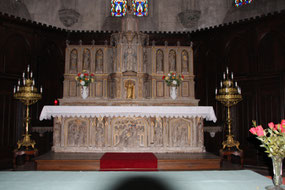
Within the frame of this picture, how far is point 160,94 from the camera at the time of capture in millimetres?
8938

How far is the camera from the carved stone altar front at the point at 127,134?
24.6 ft

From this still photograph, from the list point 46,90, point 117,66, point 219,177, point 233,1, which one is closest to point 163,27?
point 233,1

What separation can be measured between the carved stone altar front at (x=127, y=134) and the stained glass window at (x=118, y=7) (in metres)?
6.92

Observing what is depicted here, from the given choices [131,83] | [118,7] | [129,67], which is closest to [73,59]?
[129,67]

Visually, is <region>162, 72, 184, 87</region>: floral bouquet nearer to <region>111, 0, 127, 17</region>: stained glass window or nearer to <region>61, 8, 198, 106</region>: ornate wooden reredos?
<region>61, 8, 198, 106</region>: ornate wooden reredos

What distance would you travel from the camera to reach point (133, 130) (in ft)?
24.9

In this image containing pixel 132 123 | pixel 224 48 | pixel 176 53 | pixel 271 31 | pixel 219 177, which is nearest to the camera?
pixel 219 177

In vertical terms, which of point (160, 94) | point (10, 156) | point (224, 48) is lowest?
point (10, 156)

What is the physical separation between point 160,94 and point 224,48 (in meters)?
3.22

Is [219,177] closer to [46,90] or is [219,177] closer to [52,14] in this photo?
[46,90]

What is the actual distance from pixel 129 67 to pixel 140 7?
5354 millimetres

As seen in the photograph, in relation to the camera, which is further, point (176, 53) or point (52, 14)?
point (52, 14)

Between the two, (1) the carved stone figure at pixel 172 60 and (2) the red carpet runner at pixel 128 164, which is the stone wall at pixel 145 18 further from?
(2) the red carpet runner at pixel 128 164

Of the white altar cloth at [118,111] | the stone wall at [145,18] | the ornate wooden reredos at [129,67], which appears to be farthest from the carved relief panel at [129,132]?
the stone wall at [145,18]
